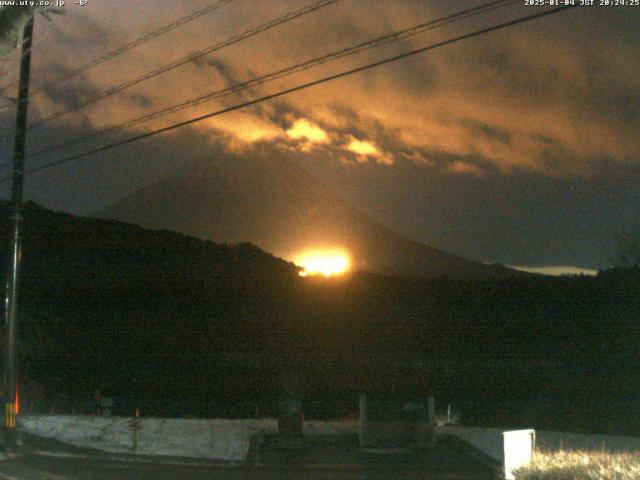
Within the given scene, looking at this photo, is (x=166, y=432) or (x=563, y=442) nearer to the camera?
(x=563, y=442)

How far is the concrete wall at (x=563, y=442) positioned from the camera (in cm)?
2045

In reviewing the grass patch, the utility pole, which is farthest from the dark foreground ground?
the grass patch

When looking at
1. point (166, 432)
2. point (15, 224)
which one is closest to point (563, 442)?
point (166, 432)

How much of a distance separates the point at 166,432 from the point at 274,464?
23.4 feet

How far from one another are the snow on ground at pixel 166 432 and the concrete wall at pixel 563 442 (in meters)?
6.13

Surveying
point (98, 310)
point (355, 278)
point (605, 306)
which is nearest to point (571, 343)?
point (605, 306)

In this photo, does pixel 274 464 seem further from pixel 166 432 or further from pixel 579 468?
pixel 579 468

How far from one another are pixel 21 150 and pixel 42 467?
7.41 m

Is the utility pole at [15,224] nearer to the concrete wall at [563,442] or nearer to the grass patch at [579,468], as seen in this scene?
the concrete wall at [563,442]

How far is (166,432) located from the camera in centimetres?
2820

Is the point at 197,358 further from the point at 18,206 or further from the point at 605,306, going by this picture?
the point at 18,206

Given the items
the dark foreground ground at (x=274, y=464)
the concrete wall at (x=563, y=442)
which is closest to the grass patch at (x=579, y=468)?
the dark foreground ground at (x=274, y=464)

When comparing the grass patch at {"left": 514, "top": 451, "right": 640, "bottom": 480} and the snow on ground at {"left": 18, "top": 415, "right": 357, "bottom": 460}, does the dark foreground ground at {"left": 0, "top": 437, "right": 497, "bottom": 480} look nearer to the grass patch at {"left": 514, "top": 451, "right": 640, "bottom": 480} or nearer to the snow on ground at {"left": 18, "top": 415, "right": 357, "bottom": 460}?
the snow on ground at {"left": 18, "top": 415, "right": 357, "bottom": 460}

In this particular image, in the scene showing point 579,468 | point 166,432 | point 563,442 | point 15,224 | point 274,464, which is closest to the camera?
point 579,468
